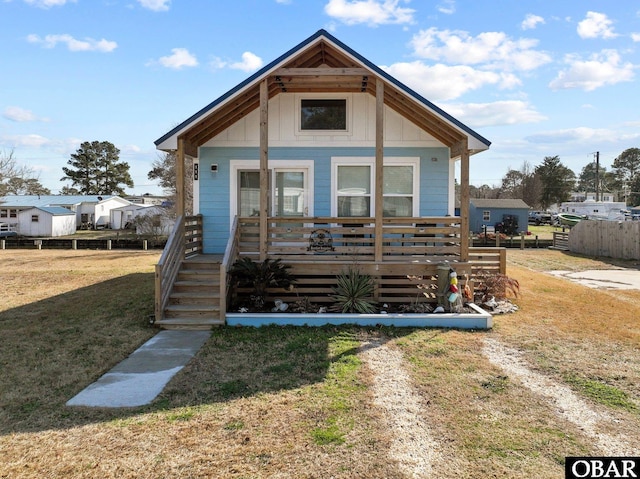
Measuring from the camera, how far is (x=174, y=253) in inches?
317

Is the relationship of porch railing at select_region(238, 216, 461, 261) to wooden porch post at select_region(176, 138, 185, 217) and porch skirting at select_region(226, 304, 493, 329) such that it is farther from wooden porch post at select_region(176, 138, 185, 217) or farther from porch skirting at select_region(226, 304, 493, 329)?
porch skirting at select_region(226, 304, 493, 329)

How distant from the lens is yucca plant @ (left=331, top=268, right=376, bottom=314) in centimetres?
764

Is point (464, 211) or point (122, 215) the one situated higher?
point (122, 215)

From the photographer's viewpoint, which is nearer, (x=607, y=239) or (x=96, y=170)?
(x=607, y=239)

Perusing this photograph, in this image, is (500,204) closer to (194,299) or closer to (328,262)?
(328,262)

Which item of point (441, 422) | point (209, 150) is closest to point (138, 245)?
point (209, 150)

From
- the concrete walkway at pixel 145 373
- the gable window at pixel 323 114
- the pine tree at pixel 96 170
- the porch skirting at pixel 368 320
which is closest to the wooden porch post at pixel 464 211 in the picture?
the porch skirting at pixel 368 320

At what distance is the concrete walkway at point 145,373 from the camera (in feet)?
14.1

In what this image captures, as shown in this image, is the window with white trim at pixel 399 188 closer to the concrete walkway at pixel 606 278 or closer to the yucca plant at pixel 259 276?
the yucca plant at pixel 259 276

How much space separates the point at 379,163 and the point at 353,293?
243 cm

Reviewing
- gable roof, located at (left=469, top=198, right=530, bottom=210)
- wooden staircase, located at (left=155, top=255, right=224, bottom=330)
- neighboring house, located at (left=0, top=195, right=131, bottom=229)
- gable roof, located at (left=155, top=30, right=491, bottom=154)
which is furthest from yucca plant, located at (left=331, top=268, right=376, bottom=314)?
neighboring house, located at (left=0, top=195, right=131, bottom=229)

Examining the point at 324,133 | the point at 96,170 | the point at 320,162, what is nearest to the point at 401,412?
the point at 320,162

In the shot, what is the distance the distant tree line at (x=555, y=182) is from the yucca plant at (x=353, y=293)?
142 ft

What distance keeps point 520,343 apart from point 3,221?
4363 cm
